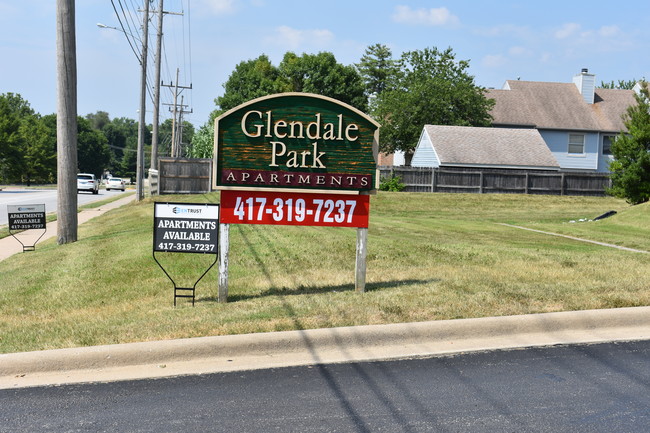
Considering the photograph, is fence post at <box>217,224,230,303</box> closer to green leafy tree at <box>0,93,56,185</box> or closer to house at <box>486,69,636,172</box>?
house at <box>486,69,636,172</box>

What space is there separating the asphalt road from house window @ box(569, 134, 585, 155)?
1880 inches

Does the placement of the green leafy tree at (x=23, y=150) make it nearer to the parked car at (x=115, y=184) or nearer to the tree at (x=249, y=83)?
the parked car at (x=115, y=184)

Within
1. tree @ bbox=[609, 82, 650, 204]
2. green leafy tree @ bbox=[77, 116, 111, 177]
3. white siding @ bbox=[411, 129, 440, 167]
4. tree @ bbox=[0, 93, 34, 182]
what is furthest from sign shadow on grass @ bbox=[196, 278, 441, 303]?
green leafy tree @ bbox=[77, 116, 111, 177]

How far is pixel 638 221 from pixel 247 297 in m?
14.4

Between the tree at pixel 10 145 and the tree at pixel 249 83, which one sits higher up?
the tree at pixel 249 83

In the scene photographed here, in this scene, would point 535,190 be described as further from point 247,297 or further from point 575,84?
point 247,297

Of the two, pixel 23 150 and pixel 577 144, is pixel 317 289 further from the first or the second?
pixel 23 150

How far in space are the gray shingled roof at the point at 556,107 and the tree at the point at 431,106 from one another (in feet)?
6.07

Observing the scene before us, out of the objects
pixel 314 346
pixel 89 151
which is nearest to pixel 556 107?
pixel 314 346

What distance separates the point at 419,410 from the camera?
4938mm

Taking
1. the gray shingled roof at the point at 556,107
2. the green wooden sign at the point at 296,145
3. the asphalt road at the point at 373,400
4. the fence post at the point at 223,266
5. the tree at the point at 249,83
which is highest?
the tree at the point at 249,83

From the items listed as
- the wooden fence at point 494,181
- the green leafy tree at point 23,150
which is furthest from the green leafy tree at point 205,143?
the wooden fence at point 494,181

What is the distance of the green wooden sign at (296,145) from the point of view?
8305mm

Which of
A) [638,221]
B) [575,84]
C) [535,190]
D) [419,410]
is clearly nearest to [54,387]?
[419,410]
